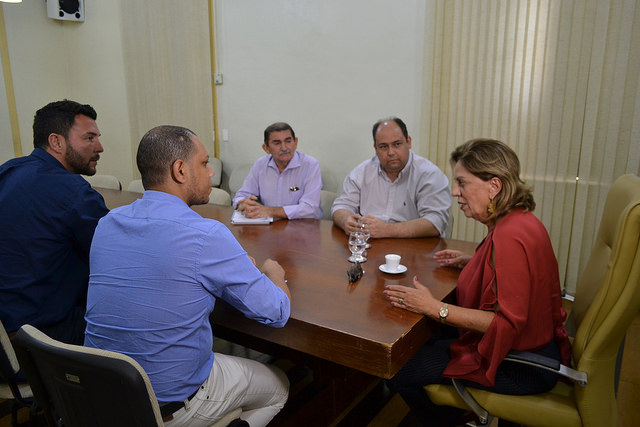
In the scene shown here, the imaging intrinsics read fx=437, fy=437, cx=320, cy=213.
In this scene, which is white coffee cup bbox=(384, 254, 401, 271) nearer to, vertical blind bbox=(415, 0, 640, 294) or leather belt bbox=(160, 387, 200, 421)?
leather belt bbox=(160, 387, 200, 421)

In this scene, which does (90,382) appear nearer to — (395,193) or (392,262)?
(392,262)

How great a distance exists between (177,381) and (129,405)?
24 cm

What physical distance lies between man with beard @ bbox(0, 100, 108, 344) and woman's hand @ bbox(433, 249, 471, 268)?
1.44m

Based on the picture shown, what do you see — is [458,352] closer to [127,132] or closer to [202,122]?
[202,122]

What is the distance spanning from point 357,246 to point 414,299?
480 mm

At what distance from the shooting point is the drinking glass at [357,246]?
183cm

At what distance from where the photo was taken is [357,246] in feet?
6.08

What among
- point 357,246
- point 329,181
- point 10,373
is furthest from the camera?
point 329,181

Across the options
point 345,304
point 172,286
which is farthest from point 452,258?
point 172,286

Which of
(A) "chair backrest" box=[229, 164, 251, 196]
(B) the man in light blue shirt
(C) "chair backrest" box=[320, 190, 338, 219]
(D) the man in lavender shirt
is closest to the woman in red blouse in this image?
(B) the man in light blue shirt

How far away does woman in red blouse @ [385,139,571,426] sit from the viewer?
54.5 inches

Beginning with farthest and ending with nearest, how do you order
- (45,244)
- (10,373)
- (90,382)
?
1. (45,244)
2. (10,373)
3. (90,382)

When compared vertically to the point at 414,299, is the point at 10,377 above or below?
below

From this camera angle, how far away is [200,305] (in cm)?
124
